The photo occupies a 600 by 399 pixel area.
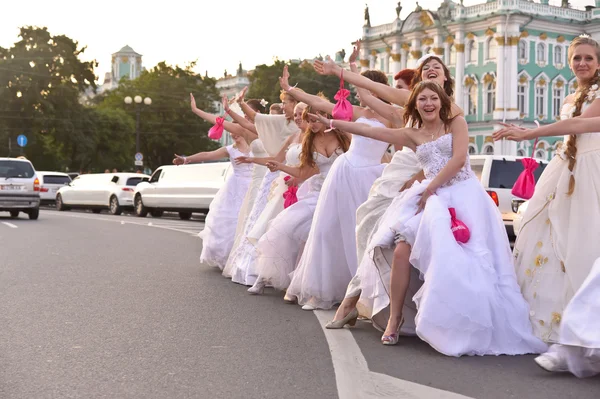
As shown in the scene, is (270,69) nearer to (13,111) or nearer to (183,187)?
(13,111)

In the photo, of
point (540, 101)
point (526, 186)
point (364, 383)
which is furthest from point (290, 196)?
point (540, 101)

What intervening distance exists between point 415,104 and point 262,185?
4.60m

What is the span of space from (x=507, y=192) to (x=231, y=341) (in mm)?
12758

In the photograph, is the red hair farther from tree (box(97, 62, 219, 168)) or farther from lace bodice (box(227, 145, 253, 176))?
tree (box(97, 62, 219, 168))

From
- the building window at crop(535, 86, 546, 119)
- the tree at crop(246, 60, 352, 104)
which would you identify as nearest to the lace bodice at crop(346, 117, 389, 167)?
the tree at crop(246, 60, 352, 104)

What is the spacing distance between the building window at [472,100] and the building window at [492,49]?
107 inches

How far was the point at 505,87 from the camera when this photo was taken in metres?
75.4

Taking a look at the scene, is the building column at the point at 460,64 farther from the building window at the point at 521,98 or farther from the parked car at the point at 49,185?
the parked car at the point at 49,185

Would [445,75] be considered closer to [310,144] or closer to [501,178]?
[310,144]

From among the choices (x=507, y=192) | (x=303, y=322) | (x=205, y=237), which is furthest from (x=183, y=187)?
(x=303, y=322)

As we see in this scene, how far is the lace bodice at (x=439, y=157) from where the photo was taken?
24.3ft

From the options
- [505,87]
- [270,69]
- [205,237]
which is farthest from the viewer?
[270,69]

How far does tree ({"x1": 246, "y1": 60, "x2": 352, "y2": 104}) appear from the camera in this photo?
252 ft

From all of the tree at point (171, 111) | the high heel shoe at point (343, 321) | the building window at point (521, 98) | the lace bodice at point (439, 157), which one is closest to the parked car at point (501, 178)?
the high heel shoe at point (343, 321)
